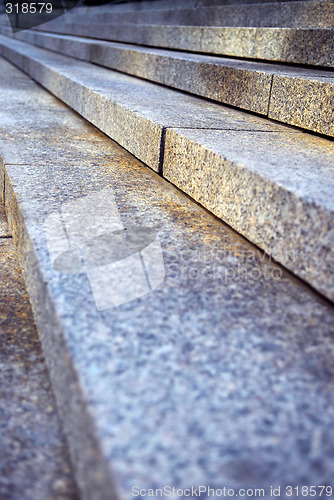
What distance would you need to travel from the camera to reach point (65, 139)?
2.96 metres

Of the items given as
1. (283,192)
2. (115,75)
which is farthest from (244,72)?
(115,75)

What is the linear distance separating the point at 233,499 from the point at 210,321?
497 millimetres

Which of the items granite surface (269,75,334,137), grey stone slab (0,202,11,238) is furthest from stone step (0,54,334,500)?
granite surface (269,75,334,137)

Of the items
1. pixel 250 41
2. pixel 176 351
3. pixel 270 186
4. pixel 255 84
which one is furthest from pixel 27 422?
pixel 250 41

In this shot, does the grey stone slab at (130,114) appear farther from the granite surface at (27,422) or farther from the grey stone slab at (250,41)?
the granite surface at (27,422)

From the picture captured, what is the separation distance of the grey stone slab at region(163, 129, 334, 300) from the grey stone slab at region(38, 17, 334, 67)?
3.32 feet

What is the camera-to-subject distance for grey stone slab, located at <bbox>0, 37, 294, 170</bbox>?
2467mm

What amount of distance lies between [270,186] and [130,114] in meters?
1.33

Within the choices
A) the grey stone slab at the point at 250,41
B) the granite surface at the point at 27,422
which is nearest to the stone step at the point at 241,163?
the grey stone slab at the point at 250,41

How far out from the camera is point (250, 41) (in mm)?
3684

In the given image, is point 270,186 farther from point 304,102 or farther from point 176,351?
point 304,102

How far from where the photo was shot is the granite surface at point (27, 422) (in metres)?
1.06

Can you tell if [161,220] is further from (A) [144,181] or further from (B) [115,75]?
(B) [115,75]

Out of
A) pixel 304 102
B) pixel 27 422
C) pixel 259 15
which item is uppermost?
pixel 259 15
